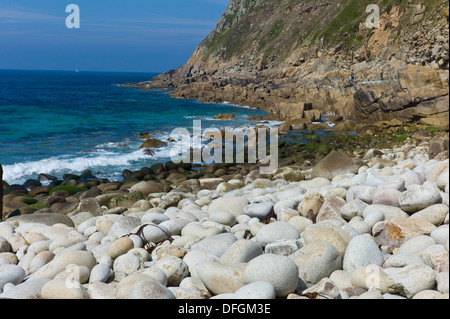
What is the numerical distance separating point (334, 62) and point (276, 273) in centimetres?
5055

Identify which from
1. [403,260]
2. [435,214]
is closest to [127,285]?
[403,260]

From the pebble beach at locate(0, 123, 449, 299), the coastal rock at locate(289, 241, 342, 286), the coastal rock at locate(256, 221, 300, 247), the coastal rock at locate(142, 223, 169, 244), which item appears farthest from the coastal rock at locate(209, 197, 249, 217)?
the coastal rock at locate(289, 241, 342, 286)

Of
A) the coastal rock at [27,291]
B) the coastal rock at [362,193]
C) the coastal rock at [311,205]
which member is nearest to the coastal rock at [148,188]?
the coastal rock at [311,205]

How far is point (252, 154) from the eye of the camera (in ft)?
57.5

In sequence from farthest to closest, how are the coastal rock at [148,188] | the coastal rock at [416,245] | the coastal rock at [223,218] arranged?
1. the coastal rock at [148,188]
2. the coastal rock at [223,218]
3. the coastal rock at [416,245]

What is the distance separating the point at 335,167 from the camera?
9445 millimetres

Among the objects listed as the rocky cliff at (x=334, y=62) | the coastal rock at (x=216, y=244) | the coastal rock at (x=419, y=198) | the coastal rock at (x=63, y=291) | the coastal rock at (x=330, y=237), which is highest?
the rocky cliff at (x=334, y=62)

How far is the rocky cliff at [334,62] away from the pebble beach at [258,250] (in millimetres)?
2219

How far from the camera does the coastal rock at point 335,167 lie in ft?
30.2

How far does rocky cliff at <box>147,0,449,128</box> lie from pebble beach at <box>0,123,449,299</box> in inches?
87.4

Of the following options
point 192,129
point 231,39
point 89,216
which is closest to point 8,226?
point 89,216

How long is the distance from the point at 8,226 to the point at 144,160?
11181mm

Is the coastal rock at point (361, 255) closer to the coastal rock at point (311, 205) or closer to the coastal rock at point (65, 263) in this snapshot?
the coastal rock at point (311, 205)

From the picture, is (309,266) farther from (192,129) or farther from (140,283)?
(192,129)
